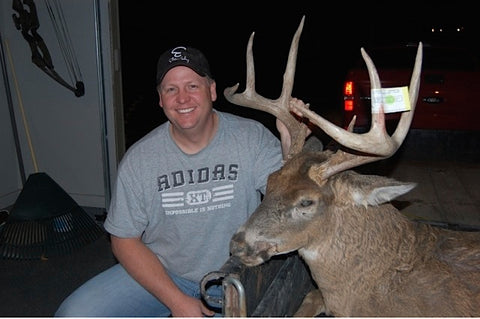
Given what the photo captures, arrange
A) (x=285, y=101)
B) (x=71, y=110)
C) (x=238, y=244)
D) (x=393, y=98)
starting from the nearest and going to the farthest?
1. (x=393, y=98)
2. (x=238, y=244)
3. (x=285, y=101)
4. (x=71, y=110)

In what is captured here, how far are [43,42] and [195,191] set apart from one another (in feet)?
13.0

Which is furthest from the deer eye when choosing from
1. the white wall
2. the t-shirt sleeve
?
the white wall

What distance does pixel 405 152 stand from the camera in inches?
271

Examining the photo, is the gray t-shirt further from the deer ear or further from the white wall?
the white wall

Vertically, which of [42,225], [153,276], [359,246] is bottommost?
[42,225]

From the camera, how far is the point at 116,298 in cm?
331

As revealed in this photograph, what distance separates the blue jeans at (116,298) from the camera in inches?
126

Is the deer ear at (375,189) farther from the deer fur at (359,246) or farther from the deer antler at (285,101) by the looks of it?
the deer antler at (285,101)

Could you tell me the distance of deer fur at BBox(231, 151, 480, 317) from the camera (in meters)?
2.91

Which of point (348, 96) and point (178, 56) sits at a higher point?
point (178, 56)

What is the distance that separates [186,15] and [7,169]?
24283 mm

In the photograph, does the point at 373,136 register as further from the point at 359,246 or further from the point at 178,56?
the point at 178,56

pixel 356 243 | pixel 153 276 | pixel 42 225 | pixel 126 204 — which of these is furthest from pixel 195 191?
pixel 42 225

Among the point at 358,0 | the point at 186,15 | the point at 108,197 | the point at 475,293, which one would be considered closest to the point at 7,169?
the point at 108,197
